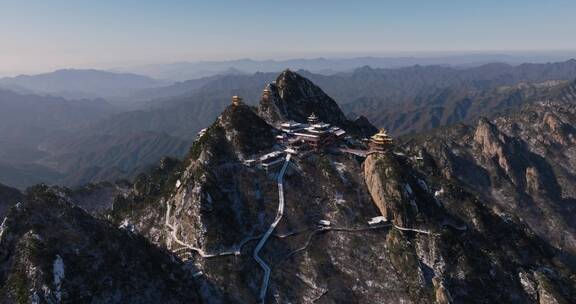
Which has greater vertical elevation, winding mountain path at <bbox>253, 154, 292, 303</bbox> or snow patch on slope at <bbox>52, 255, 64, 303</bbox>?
snow patch on slope at <bbox>52, 255, 64, 303</bbox>

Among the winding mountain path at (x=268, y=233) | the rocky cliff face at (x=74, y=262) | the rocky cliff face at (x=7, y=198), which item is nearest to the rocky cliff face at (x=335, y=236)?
the winding mountain path at (x=268, y=233)

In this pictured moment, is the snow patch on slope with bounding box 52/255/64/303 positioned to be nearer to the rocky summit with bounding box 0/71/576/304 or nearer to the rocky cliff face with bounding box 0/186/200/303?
the rocky cliff face with bounding box 0/186/200/303

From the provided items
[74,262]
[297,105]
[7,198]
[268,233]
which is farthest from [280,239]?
[7,198]

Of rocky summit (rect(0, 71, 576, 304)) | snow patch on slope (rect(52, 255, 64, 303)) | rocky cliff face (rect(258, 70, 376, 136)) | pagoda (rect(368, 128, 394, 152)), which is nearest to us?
snow patch on slope (rect(52, 255, 64, 303))

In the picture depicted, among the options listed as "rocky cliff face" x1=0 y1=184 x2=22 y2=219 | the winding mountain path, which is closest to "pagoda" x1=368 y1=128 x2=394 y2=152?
the winding mountain path

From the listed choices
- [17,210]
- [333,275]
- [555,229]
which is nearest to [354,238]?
[333,275]

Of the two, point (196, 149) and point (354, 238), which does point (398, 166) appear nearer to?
point (354, 238)

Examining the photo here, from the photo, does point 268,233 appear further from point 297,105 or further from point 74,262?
point 297,105

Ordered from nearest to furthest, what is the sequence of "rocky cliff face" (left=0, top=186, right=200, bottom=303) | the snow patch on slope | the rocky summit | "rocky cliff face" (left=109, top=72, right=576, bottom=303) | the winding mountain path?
the snow patch on slope, "rocky cliff face" (left=0, top=186, right=200, bottom=303), the rocky summit, the winding mountain path, "rocky cliff face" (left=109, top=72, right=576, bottom=303)
